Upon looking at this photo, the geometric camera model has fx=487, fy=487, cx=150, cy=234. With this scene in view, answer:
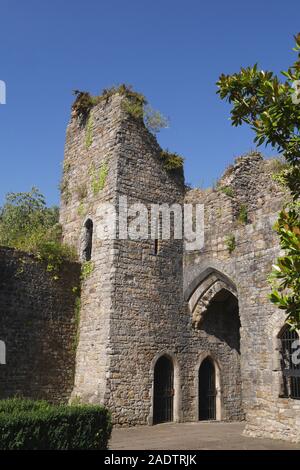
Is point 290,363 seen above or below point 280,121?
below

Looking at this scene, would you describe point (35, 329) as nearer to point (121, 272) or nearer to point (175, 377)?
point (121, 272)

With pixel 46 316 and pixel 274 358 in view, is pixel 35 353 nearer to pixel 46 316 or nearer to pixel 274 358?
pixel 46 316

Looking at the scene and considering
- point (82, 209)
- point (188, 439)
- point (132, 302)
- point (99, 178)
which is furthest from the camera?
point (82, 209)

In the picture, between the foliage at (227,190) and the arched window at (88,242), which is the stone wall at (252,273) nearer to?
the foliage at (227,190)

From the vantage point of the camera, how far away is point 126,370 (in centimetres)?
1281

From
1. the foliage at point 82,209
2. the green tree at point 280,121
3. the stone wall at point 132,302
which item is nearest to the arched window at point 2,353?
the stone wall at point 132,302

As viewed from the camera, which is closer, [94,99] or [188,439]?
[188,439]

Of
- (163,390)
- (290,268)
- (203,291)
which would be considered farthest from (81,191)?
(290,268)

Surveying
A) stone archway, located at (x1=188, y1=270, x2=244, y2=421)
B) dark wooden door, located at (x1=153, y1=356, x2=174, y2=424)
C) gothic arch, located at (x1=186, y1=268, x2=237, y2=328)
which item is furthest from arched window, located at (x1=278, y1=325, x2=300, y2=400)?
dark wooden door, located at (x1=153, y1=356, x2=174, y2=424)

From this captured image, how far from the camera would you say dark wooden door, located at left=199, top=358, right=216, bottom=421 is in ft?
47.6

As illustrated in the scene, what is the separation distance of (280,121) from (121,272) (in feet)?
28.1

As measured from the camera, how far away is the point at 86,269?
14.4m

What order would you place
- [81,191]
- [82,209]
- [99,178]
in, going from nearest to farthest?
[99,178], [82,209], [81,191]

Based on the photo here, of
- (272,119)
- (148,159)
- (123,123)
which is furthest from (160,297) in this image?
(272,119)
